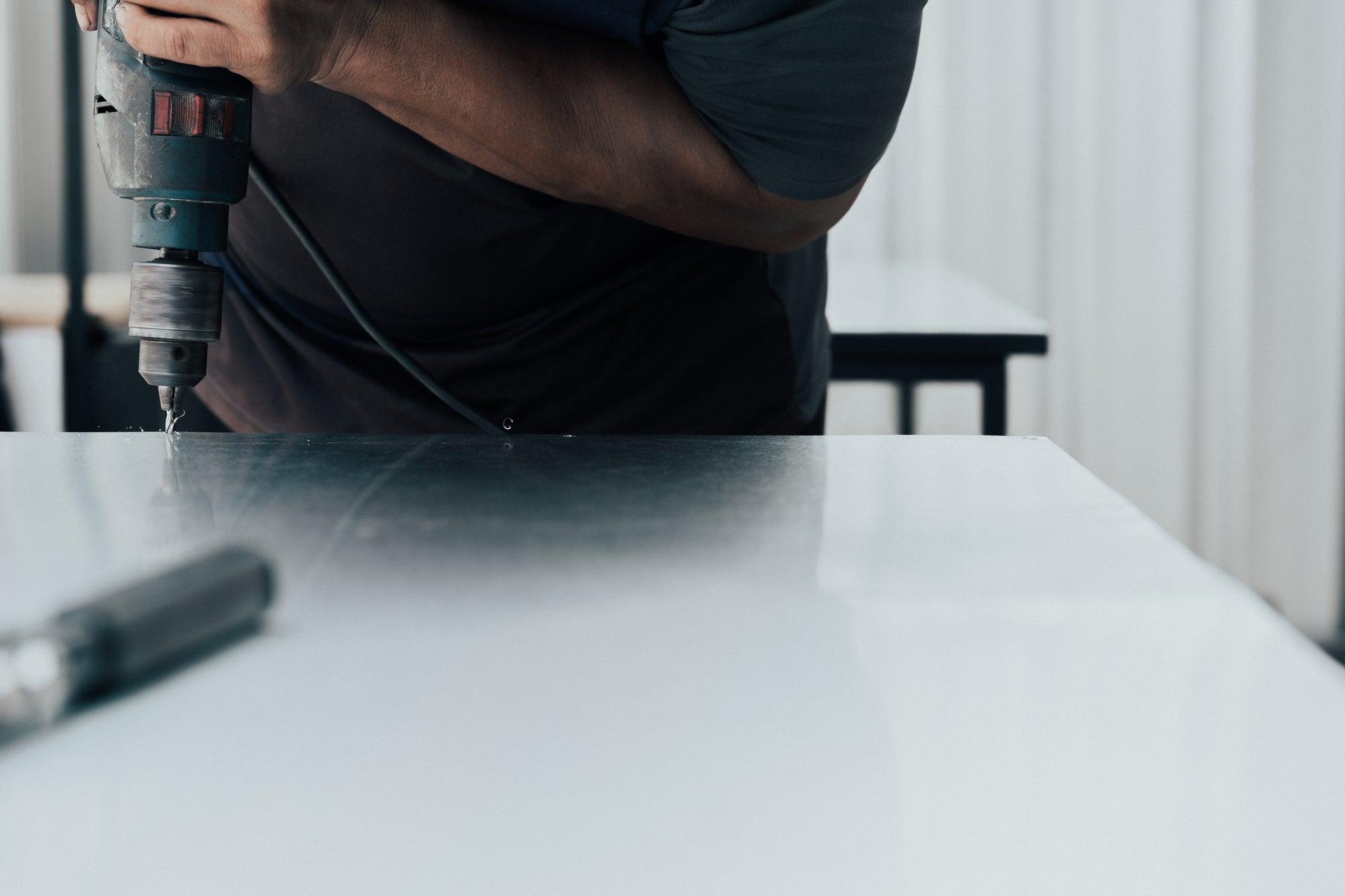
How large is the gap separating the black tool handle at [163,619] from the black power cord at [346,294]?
17.9 inches

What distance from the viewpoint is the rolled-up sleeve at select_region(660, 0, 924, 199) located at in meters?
0.55

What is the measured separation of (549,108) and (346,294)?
0.20 meters

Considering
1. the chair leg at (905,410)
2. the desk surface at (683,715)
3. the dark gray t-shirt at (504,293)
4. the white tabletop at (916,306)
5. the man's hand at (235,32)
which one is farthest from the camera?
Answer: the chair leg at (905,410)

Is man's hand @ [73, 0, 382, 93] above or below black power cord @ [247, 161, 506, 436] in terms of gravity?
above

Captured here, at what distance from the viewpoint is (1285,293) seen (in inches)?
98.0

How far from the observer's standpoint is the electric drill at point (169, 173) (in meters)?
0.52

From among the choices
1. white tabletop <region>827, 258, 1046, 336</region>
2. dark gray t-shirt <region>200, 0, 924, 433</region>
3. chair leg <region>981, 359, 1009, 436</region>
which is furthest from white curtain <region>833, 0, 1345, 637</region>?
dark gray t-shirt <region>200, 0, 924, 433</region>

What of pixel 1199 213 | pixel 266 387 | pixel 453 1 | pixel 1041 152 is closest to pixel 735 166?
pixel 453 1

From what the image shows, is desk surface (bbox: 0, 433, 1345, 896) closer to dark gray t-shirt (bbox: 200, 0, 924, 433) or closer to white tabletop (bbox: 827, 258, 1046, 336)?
dark gray t-shirt (bbox: 200, 0, 924, 433)

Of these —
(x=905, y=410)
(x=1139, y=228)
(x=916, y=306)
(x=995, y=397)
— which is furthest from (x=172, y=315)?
(x=1139, y=228)

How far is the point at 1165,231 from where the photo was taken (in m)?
2.45

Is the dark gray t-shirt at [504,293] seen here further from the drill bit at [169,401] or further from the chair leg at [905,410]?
the chair leg at [905,410]

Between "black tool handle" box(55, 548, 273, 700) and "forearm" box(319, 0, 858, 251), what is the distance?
352 millimetres

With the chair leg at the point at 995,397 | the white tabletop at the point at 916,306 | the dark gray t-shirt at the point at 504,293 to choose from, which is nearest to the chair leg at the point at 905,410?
the white tabletop at the point at 916,306
